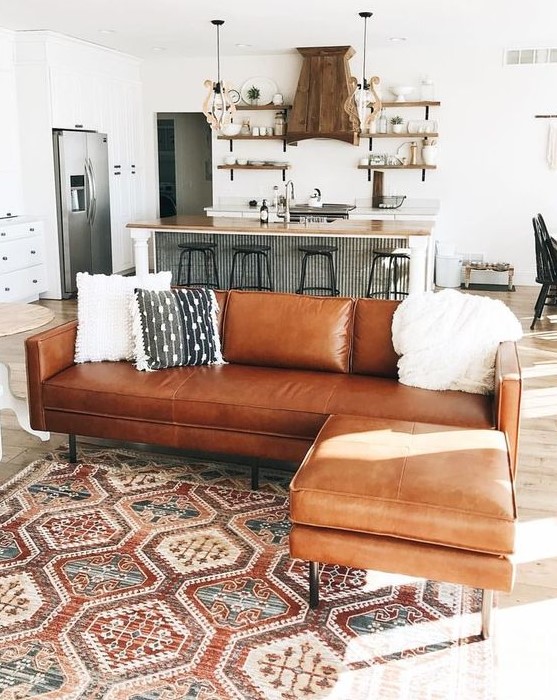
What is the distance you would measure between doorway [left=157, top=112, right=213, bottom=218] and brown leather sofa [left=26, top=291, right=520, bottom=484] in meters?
7.37

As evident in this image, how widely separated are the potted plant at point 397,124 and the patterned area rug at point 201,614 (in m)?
6.32

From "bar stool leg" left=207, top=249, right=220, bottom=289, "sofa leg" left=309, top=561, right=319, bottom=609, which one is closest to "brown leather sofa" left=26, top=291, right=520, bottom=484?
"sofa leg" left=309, top=561, right=319, bottom=609

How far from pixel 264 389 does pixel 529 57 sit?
264 inches

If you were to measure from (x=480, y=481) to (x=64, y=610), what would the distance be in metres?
1.39

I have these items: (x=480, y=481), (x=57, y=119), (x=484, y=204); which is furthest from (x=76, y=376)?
(x=484, y=204)

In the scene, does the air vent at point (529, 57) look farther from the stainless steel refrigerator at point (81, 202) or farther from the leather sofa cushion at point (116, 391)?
the leather sofa cushion at point (116, 391)

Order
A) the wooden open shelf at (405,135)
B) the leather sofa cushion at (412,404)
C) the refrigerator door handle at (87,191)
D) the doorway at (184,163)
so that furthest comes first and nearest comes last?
the doorway at (184,163), the wooden open shelf at (405,135), the refrigerator door handle at (87,191), the leather sofa cushion at (412,404)

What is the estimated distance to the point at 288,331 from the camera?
379 centimetres

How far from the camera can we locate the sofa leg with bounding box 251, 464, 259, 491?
342cm

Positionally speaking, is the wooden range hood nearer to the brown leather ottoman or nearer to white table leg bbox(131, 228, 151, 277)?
Result: white table leg bbox(131, 228, 151, 277)

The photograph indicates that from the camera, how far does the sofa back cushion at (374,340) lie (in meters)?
3.66

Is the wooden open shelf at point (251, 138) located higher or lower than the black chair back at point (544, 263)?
higher

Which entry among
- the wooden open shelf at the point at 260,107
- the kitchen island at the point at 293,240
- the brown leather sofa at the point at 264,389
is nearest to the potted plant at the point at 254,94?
the wooden open shelf at the point at 260,107

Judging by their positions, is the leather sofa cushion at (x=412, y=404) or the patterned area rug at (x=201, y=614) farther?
the leather sofa cushion at (x=412, y=404)
